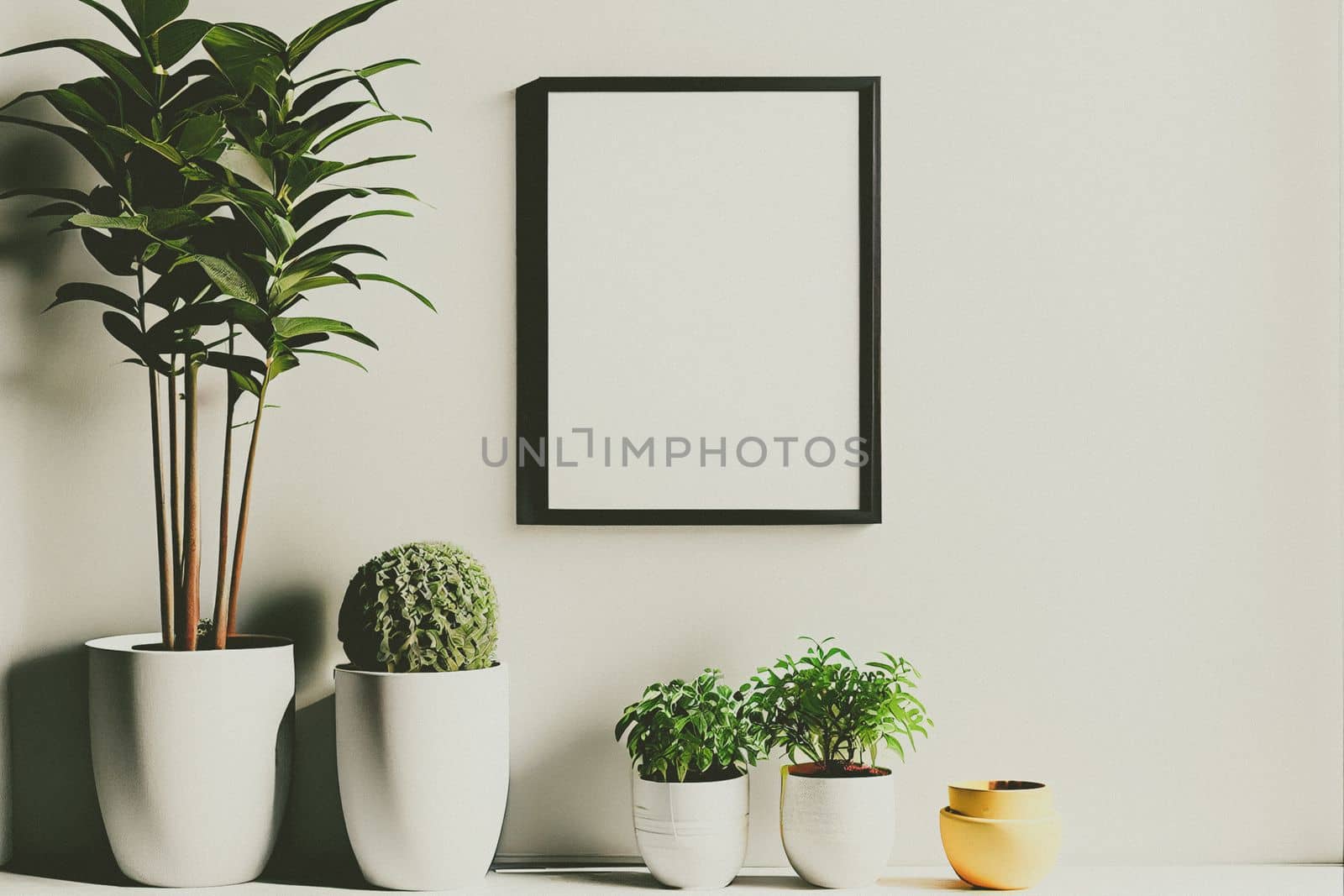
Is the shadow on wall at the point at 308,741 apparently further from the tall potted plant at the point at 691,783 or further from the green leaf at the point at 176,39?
the green leaf at the point at 176,39

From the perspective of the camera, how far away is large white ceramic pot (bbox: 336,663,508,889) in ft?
3.99

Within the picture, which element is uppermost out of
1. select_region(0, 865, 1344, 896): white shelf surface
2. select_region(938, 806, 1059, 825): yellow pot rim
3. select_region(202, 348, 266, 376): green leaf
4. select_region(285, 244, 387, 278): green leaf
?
select_region(285, 244, 387, 278): green leaf

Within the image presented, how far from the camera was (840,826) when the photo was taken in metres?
1.26

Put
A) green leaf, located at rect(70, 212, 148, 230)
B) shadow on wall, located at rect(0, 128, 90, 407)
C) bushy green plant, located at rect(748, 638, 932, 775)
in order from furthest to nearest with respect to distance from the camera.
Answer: shadow on wall, located at rect(0, 128, 90, 407) < bushy green plant, located at rect(748, 638, 932, 775) < green leaf, located at rect(70, 212, 148, 230)

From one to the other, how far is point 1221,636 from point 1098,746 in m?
0.22

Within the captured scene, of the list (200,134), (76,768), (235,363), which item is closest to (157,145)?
(200,134)

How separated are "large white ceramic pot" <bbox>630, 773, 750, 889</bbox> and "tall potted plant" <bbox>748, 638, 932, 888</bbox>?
0.22 feet

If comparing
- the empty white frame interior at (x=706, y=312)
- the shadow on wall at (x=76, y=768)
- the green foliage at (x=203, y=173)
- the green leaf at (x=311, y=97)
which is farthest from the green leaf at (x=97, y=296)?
the empty white frame interior at (x=706, y=312)

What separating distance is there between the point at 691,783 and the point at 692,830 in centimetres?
6

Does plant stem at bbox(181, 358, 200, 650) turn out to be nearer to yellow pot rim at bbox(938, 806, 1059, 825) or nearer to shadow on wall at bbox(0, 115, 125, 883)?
shadow on wall at bbox(0, 115, 125, 883)

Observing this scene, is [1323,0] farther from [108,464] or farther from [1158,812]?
[108,464]

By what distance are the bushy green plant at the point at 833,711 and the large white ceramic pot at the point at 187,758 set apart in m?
0.60

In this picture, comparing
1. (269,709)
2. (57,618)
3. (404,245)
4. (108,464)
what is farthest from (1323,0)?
(57,618)

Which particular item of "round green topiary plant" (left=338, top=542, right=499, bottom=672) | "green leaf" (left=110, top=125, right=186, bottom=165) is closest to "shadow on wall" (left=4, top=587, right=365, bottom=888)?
"round green topiary plant" (left=338, top=542, right=499, bottom=672)
